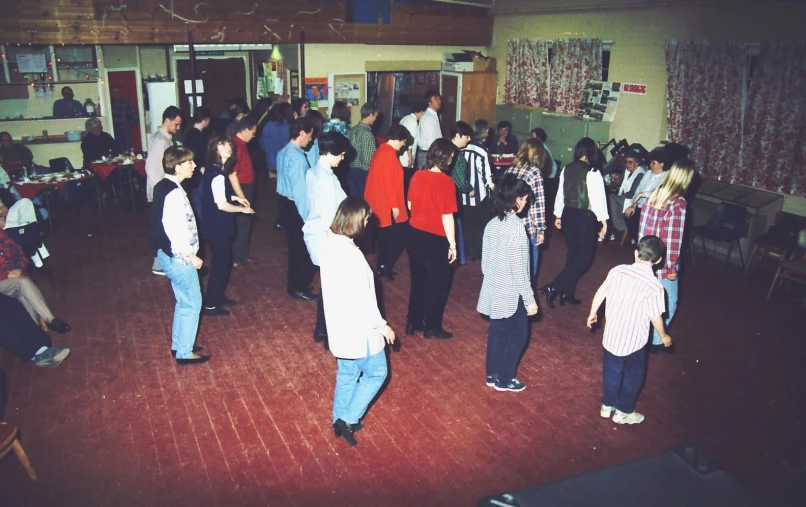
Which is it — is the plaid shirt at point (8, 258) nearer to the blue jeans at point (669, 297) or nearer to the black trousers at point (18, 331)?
the black trousers at point (18, 331)

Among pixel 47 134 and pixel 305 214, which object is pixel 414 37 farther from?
pixel 305 214

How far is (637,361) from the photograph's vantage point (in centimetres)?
429

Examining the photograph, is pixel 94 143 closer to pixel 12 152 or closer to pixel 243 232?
pixel 12 152

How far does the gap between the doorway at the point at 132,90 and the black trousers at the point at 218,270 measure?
274 inches

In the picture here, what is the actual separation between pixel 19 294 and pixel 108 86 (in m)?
7.58

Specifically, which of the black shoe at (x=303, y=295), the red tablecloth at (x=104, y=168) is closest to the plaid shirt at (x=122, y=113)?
the red tablecloth at (x=104, y=168)

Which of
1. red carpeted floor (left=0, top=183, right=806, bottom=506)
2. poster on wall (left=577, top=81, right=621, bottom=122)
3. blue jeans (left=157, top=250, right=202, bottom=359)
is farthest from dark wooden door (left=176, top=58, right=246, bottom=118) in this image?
blue jeans (left=157, top=250, right=202, bottom=359)

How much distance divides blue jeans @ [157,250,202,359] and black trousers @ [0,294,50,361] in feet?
3.58

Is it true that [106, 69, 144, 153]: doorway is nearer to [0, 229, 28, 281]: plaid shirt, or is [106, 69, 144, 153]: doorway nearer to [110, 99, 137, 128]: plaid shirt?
[110, 99, 137, 128]: plaid shirt

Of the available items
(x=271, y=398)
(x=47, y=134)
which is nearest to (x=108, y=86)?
(x=47, y=134)

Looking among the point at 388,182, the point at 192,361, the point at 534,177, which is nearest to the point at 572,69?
the point at 534,177

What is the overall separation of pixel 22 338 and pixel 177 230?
67.3 inches

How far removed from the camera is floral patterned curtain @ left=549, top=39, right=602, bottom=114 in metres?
11.0

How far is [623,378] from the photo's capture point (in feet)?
15.1
